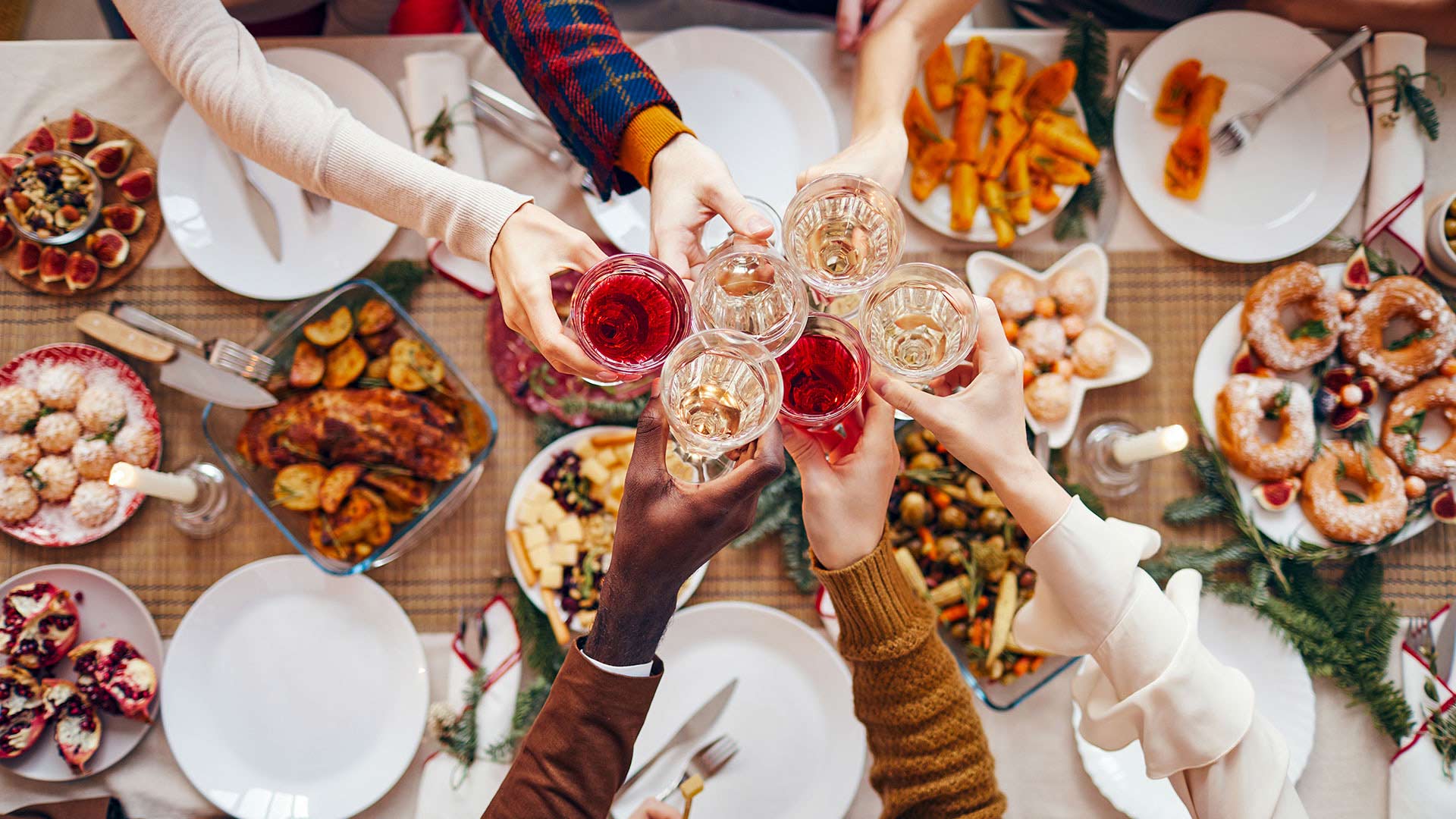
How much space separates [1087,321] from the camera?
1729 millimetres

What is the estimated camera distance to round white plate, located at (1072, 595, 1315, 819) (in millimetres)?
1649

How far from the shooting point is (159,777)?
170cm

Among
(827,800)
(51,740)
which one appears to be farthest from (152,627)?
(827,800)

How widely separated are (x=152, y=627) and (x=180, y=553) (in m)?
0.16

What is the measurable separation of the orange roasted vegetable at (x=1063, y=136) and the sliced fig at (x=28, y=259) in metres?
2.24

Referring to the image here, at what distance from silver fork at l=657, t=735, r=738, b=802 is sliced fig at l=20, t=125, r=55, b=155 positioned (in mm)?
1959

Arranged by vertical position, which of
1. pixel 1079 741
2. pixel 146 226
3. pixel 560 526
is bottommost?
pixel 1079 741

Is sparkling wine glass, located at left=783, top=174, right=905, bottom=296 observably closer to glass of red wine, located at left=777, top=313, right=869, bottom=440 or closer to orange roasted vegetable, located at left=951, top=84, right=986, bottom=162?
glass of red wine, located at left=777, top=313, right=869, bottom=440

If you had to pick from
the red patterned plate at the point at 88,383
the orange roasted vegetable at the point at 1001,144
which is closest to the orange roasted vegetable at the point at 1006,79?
the orange roasted vegetable at the point at 1001,144

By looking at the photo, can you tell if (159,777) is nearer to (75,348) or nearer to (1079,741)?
(75,348)

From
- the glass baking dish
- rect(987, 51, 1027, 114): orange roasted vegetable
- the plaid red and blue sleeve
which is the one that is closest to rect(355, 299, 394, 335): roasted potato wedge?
the glass baking dish

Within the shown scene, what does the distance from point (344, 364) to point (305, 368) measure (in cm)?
8

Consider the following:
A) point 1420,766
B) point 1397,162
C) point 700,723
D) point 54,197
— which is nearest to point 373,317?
point 54,197

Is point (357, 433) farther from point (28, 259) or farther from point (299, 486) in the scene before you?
point (28, 259)
